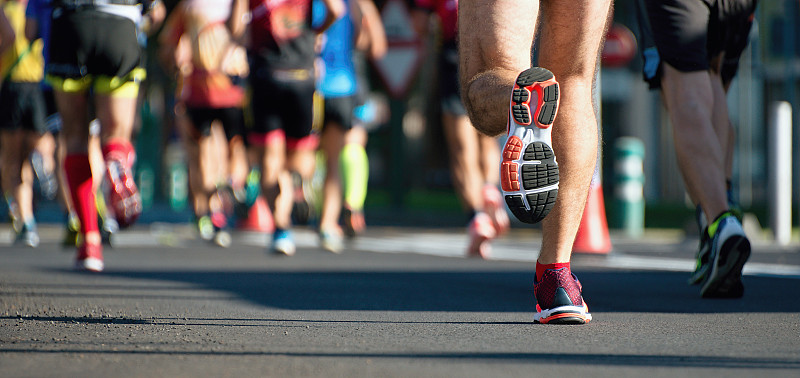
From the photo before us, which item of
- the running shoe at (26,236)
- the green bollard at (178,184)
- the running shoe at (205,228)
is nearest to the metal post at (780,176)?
the running shoe at (205,228)

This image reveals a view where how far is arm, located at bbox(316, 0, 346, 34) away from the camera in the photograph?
827 cm

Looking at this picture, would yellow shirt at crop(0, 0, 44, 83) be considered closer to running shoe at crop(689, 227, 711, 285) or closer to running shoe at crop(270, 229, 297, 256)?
running shoe at crop(270, 229, 297, 256)

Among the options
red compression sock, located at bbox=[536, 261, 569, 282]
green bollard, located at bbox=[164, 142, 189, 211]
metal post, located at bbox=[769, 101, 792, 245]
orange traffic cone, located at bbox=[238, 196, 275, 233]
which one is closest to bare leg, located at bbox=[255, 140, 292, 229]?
orange traffic cone, located at bbox=[238, 196, 275, 233]

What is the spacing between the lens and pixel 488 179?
778cm

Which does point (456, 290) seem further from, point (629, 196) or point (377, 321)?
point (629, 196)

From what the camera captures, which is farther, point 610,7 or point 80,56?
point 80,56

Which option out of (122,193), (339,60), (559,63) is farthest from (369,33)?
(559,63)

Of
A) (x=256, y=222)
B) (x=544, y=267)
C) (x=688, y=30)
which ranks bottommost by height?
(x=256, y=222)

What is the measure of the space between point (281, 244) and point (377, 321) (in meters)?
4.03

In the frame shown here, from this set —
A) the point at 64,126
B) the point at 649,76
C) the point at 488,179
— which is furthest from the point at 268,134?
the point at 649,76

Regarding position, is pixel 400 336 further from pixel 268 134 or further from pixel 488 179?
pixel 268 134

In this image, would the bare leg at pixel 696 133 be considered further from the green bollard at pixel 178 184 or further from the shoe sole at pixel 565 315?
the green bollard at pixel 178 184

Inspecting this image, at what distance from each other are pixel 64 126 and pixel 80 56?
0.43 meters

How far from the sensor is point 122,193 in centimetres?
630
